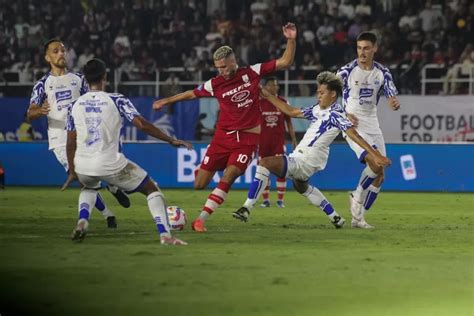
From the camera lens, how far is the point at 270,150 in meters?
18.0

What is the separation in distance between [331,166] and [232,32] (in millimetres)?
7304

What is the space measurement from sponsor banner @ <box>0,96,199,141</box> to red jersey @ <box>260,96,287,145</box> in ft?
24.6

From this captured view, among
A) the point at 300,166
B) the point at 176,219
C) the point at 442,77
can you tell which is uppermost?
the point at 442,77

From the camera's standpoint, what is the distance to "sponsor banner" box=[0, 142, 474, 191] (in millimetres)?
22859

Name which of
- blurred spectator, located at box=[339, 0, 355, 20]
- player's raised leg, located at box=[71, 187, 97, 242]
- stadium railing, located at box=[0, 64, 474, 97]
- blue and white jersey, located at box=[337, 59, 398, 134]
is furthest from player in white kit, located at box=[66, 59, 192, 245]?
blurred spectator, located at box=[339, 0, 355, 20]

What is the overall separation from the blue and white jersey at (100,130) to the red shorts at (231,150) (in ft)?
7.42

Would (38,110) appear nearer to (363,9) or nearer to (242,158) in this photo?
(242,158)

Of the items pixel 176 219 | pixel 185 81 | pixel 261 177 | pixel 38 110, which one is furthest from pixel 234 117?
pixel 185 81

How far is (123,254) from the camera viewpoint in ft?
33.2

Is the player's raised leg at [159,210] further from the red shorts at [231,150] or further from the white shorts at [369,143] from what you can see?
the white shorts at [369,143]

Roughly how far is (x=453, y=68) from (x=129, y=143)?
25.9 ft

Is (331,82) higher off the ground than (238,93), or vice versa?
(331,82)

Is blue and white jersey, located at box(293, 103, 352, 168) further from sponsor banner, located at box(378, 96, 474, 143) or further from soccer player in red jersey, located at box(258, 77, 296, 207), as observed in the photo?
sponsor banner, located at box(378, 96, 474, 143)

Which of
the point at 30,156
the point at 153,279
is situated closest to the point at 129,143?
the point at 30,156
